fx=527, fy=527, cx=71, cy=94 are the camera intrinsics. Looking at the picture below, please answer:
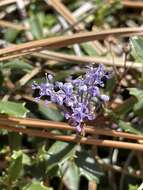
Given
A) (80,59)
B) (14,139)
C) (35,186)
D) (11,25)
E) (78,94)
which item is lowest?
(35,186)

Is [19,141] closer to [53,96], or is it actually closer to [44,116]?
[44,116]

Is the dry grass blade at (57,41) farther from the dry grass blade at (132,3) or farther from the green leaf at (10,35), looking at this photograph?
the dry grass blade at (132,3)

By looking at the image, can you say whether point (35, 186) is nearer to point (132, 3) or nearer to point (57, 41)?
point (57, 41)

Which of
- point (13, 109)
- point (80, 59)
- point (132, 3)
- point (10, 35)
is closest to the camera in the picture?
point (13, 109)

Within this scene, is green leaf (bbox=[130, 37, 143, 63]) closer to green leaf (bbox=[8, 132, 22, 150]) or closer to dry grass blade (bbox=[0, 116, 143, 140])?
dry grass blade (bbox=[0, 116, 143, 140])

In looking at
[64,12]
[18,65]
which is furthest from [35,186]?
[64,12]

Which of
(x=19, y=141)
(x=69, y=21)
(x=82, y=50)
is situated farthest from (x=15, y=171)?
(x=69, y=21)

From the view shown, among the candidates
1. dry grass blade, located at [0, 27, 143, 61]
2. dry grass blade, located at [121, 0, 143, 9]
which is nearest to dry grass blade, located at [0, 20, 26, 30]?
dry grass blade, located at [0, 27, 143, 61]
